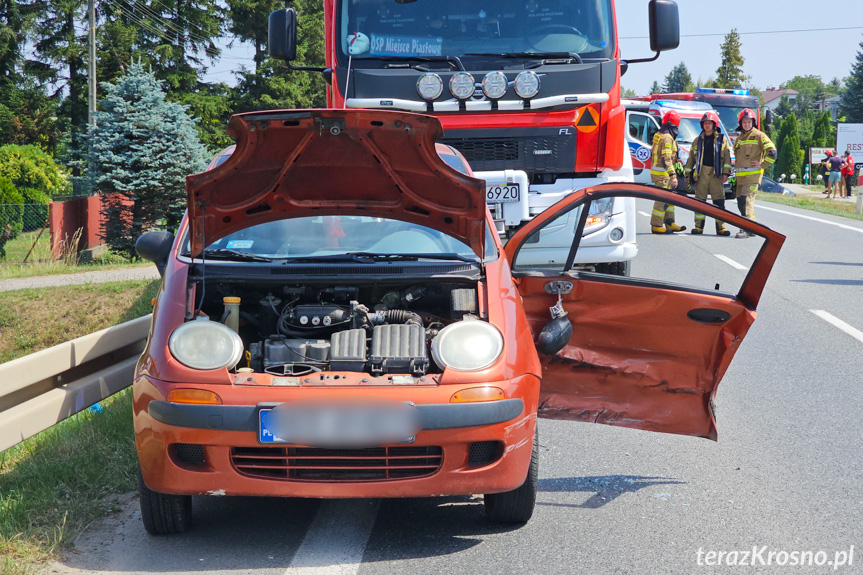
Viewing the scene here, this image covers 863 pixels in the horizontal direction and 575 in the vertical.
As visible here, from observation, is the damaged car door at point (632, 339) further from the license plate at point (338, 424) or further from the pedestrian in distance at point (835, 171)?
the pedestrian in distance at point (835, 171)

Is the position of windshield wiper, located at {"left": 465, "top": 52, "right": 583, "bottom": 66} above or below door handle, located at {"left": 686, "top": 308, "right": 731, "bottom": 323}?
above

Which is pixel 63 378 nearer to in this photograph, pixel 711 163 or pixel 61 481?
pixel 61 481

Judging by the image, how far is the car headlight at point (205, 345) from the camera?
12.3ft

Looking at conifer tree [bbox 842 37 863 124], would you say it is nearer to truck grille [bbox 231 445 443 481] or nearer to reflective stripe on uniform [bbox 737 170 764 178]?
reflective stripe on uniform [bbox 737 170 764 178]

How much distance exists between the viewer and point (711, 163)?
55.0 ft

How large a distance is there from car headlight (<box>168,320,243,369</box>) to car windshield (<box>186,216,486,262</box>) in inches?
26.8

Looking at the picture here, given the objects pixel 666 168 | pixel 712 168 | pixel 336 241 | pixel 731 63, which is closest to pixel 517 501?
pixel 336 241

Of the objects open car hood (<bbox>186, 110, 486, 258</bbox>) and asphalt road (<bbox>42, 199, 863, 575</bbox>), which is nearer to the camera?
asphalt road (<bbox>42, 199, 863, 575</bbox>)

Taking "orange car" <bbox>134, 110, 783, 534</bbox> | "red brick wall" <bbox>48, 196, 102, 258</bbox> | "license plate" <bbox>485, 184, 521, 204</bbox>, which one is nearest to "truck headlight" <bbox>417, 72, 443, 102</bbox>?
"license plate" <bbox>485, 184, 521, 204</bbox>

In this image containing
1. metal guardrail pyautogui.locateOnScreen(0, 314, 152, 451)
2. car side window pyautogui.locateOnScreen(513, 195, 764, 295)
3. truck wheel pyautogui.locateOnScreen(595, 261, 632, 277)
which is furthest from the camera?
truck wheel pyautogui.locateOnScreen(595, 261, 632, 277)

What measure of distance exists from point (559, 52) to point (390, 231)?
4.13m

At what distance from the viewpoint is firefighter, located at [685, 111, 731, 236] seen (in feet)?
54.6

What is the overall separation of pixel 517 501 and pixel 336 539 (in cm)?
78

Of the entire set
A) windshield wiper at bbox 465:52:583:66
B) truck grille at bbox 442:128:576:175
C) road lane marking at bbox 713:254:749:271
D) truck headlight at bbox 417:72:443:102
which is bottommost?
road lane marking at bbox 713:254:749:271
